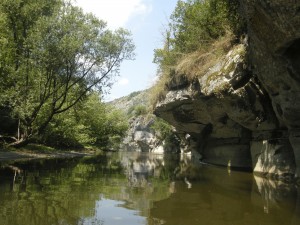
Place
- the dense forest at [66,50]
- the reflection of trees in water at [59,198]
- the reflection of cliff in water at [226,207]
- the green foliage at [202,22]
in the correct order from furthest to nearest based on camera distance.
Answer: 1. the dense forest at [66,50]
2. the green foliage at [202,22]
3. the reflection of cliff in water at [226,207]
4. the reflection of trees in water at [59,198]

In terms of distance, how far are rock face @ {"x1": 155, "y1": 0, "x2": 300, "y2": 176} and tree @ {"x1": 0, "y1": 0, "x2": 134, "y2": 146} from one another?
248 inches

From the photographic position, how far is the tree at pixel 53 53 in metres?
24.0

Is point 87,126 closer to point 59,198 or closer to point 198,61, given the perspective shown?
point 198,61

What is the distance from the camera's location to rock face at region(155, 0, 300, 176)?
35.0ft

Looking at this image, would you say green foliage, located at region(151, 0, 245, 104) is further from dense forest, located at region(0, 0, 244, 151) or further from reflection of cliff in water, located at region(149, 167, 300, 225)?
reflection of cliff in water, located at region(149, 167, 300, 225)

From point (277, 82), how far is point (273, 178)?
17.6 ft

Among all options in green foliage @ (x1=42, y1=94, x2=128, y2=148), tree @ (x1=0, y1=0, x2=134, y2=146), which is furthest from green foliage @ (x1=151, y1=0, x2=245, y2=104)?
green foliage @ (x1=42, y1=94, x2=128, y2=148)

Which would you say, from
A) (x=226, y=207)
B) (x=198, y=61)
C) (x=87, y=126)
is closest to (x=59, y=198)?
(x=226, y=207)

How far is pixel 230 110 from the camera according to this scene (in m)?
19.2

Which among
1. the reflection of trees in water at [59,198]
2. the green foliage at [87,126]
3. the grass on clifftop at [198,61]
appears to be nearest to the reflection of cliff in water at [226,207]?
the reflection of trees in water at [59,198]

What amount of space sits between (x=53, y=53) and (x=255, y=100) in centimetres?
1446

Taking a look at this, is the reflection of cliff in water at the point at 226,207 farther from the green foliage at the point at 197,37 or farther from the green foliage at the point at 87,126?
the green foliage at the point at 87,126

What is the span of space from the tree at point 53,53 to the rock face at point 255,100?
6291mm

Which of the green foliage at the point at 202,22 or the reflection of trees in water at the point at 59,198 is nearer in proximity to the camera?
the reflection of trees in water at the point at 59,198
